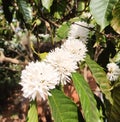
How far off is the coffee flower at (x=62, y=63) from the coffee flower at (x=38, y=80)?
64mm

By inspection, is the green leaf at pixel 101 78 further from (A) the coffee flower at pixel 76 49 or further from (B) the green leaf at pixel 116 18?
(B) the green leaf at pixel 116 18

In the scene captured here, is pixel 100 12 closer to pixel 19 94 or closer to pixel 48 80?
pixel 48 80

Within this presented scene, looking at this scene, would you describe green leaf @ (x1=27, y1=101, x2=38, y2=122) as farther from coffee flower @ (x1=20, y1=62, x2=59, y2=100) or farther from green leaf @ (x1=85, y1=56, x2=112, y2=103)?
green leaf @ (x1=85, y1=56, x2=112, y2=103)

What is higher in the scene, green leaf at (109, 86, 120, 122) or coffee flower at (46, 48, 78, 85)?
coffee flower at (46, 48, 78, 85)

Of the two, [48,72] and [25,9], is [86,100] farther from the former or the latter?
[25,9]

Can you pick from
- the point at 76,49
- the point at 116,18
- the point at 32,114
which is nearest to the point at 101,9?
the point at 116,18

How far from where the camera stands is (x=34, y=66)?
46.0 inches

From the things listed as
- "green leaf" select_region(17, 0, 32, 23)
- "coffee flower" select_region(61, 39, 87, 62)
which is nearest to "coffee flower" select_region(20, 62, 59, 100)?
"coffee flower" select_region(61, 39, 87, 62)

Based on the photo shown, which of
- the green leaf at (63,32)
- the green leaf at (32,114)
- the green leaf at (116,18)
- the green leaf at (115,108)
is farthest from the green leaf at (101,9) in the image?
the green leaf at (63,32)

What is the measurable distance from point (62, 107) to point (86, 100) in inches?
4.1

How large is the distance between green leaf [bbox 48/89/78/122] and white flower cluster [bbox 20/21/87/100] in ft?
0.11

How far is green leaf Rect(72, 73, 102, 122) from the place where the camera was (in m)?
1.20

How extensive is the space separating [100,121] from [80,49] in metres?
0.33

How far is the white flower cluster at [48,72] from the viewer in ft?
3.62
